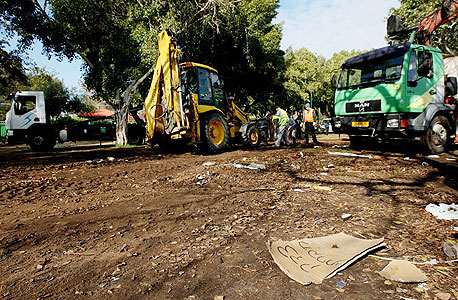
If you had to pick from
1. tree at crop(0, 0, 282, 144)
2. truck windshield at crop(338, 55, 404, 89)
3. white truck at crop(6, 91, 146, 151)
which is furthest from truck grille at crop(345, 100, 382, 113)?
white truck at crop(6, 91, 146, 151)

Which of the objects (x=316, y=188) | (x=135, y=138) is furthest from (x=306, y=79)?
(x=316, y=188)

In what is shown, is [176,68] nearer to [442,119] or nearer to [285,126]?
[285,126]

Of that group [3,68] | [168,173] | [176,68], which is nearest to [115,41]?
[176,68]

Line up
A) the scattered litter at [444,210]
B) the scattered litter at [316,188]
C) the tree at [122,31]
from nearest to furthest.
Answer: the scattered litter at [444,210] → the scattered litter at [316,188] → the tree at [122,31]

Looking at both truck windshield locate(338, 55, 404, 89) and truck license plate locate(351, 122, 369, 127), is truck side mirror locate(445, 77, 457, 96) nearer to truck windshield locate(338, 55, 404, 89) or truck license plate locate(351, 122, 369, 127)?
truck windshield locate(338, 55, 404, 89)

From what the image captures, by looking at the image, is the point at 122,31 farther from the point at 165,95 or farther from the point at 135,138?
the point at 165,95

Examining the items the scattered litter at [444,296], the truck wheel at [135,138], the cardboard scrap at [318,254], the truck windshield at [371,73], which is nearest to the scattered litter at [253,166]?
the cardboard scrap at [318,254]

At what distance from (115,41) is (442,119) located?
41.7 ft

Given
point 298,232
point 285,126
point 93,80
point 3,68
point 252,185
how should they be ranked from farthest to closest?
point 3,68 → point 93,80 → point 285,126 → point 252,185 → point 298,232

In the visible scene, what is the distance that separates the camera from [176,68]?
6957mm

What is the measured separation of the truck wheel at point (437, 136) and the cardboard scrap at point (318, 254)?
19.6ft

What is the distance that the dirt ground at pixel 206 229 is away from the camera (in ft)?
5.71

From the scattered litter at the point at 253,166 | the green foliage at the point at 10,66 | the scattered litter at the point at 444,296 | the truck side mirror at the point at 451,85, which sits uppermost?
the green foliage at the point at 10,66

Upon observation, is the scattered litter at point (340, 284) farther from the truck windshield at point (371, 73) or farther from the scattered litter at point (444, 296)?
the truck windshield at point (371, 73)
